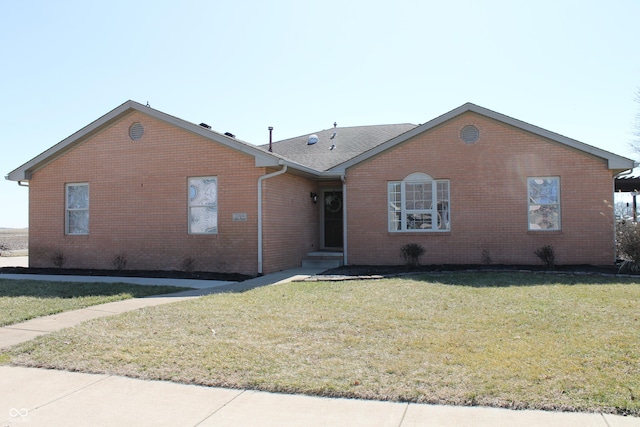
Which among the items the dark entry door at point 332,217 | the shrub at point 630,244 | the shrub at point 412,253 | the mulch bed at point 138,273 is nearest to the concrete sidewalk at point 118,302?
the mulch bed at point 138,273

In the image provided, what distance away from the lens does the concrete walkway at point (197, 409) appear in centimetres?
408

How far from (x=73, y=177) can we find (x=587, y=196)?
49.9 feet

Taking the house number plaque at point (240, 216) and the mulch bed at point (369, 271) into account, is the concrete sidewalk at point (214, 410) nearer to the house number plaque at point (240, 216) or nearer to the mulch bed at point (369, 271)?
the mulch bed at point (369, 271)

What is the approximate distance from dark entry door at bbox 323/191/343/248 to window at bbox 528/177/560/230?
21.1 feet

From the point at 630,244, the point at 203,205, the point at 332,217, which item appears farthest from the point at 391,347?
the point at 332,217

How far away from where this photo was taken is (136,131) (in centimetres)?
1526

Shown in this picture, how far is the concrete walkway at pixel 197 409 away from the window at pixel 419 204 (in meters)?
11.3

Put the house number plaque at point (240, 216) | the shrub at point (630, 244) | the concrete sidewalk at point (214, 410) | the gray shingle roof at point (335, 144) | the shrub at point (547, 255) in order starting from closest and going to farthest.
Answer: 1. the concrete sidewalk at point (214, 410)
2. the shrub at point (630, 244)
3. the shrub at point (547, 255)
4. the house number plaque at point (240, 216)
5. the gray shingle roof at point (335, 144)

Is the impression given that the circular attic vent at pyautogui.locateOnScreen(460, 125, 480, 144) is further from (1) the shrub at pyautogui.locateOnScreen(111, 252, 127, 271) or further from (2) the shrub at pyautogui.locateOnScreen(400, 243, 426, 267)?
(1) the shrub at pyautogui.locateOnScreen(111, 252, 127, 271)

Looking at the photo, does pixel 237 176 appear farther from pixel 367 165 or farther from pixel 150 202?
pixel 367 165

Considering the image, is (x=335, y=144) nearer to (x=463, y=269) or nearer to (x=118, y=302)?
(x=463, y=269)

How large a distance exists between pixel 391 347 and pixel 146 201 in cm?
1094

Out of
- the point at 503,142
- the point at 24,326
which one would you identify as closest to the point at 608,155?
the point at 503,142

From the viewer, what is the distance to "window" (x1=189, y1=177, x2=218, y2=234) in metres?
14.4
